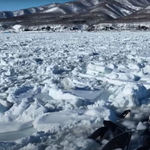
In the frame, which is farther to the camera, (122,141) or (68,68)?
(68,68)

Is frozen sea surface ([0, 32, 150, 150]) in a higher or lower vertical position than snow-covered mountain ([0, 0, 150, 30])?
lower

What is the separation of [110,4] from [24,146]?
198 ft

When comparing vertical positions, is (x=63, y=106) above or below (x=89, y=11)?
below

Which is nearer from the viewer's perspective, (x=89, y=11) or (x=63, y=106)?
(x=63, y=106)

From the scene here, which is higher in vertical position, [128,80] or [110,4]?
[110,4]

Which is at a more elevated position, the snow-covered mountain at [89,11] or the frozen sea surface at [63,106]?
the snow-covered mountain at [89,11]

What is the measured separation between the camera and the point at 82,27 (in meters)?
37.2

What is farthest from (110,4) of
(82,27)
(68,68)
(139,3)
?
(68,68)

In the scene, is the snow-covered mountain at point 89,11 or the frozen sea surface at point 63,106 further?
the snow-covered mountain at point 89,11

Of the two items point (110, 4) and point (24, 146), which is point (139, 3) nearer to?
point (110, 4)

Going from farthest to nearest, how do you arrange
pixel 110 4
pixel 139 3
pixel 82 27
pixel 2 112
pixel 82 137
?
pixel 139 3
pixel 110 4
pixel 82 27
pixel 2 112
pixel 82 137

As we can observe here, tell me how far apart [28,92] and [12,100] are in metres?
0.40

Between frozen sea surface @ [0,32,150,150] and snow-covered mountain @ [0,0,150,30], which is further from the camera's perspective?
snow-covered mountain @ [0,0,150,30]

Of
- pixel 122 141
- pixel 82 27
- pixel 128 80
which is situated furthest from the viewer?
pixel 82 27
